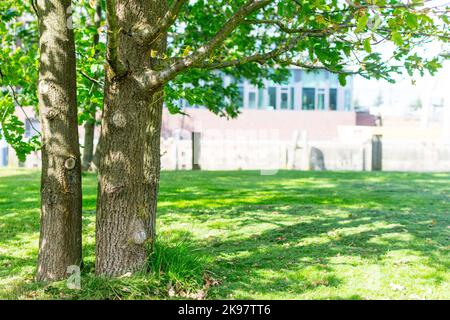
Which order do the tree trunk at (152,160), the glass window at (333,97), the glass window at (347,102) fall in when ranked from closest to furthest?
the tree trunk at (152,160)
the glass window at (333,97)
the glass window at (347,102)

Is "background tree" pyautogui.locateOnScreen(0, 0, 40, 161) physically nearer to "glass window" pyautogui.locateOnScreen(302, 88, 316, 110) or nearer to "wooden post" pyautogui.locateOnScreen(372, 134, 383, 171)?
"wooden post" pyautogui.locateOnScreen(372, 134, 383, 171)

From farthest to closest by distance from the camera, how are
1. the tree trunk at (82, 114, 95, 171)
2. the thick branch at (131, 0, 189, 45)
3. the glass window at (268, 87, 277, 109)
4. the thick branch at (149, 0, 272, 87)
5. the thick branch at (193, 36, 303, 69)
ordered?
the glass window at (268, 87, 277, 109)
the tree trunk at (82, 114, 95, 171)
the thick branch at (193, 36, 303, 69)
the thick branch at (131, 0, 189, 45)
the thick branch at (149, 0, 272, 87)

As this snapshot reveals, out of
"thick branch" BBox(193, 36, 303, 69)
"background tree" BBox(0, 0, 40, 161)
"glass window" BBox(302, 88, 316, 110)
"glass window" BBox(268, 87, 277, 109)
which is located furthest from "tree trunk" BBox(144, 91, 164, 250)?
"glass window" BBox(302, 88, 316, 110)

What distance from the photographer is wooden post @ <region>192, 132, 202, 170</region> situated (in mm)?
25359

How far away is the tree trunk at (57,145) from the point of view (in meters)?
5.55

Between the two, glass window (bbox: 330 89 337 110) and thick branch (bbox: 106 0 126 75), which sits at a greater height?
glass window (bbox: 330 89 337 110)

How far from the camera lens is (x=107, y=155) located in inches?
214

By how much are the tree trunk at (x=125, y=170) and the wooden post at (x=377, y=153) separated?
69.5 ft

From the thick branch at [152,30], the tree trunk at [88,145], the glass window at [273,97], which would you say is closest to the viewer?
the thick branch at [152,30]

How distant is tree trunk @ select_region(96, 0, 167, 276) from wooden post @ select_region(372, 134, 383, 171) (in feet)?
69.5

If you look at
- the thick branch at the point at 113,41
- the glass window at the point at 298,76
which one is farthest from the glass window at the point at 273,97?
the thick branch at the point at 113,41

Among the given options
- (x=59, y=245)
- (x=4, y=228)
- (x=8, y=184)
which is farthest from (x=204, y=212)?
(x=8, y=184)

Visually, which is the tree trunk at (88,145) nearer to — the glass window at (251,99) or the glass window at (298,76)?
the glass window at (251,99)

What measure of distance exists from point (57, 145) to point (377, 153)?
21542 millimetres
